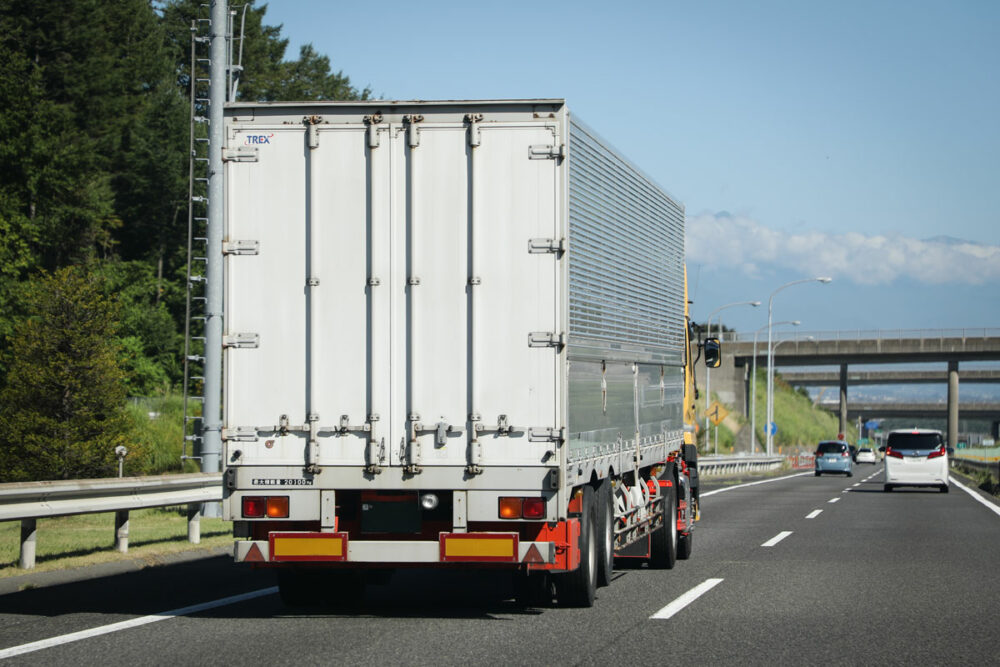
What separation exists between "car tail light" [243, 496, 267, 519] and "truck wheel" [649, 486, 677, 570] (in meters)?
5.43

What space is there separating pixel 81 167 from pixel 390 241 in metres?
42.1

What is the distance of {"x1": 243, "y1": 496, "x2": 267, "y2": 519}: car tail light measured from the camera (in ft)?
29.8

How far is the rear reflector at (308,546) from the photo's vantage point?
8.97 metres

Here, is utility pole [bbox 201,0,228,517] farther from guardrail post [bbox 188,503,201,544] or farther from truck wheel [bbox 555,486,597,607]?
truck wheel [bbox 555,486,597,607]

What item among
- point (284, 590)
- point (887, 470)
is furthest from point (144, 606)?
point (887, 470)

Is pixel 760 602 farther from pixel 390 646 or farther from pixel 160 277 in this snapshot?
pixel 160 277

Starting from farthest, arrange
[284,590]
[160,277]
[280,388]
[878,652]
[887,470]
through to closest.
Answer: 1. [160,277]
2. [887,470]
3. [284,590]
4. [280,388]
5. [878,652]

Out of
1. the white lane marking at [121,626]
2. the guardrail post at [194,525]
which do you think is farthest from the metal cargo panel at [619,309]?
the guardrail post at [194,525]

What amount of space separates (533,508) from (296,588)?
2.31 metres

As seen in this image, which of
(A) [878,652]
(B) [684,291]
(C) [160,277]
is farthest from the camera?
(C) [160,277]

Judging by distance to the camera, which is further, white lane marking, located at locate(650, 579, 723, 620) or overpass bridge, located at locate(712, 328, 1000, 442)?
overpass bridge, located at locate(712, 328, 1000, 442)

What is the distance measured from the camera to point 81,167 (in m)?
48.2

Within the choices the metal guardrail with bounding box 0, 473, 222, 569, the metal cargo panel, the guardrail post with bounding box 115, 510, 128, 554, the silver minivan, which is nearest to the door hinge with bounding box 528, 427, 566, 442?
the metal cargo panel

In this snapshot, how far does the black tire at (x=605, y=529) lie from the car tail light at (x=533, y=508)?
4.08 feet
